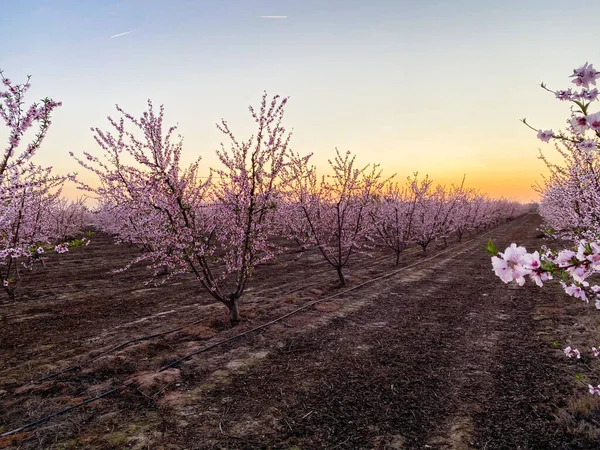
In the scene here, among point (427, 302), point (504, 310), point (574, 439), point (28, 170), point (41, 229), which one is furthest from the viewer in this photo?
point (41, 229)

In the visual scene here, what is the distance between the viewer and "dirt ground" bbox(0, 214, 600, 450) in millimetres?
3975

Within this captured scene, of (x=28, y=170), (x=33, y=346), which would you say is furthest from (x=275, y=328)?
(x=28, y=170)

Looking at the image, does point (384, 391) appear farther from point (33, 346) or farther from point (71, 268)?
point (71, 268)

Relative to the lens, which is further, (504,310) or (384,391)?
(504,310)

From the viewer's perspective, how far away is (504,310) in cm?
891

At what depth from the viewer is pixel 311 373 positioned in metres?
5.45

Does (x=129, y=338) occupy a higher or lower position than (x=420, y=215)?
lower

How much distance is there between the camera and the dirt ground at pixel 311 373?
13.0 ft

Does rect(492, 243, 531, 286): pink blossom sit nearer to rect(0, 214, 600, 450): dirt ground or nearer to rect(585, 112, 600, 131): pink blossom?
rect(585, 112, 600, 131): pink blossom

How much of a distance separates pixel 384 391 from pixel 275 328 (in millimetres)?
3178

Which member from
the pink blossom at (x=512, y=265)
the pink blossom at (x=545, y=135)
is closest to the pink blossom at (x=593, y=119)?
the pink blossom at (x=545, y=135)

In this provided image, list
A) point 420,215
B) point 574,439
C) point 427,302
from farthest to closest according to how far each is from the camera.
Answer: point 420,215, point 427,302, point 574,439

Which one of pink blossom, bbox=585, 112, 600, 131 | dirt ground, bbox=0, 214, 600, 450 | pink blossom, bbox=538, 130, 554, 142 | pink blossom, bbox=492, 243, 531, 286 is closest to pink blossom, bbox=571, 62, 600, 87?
pink blossom, bbox=585, 112, 600, 131

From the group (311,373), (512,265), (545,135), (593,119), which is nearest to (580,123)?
(593,119)
